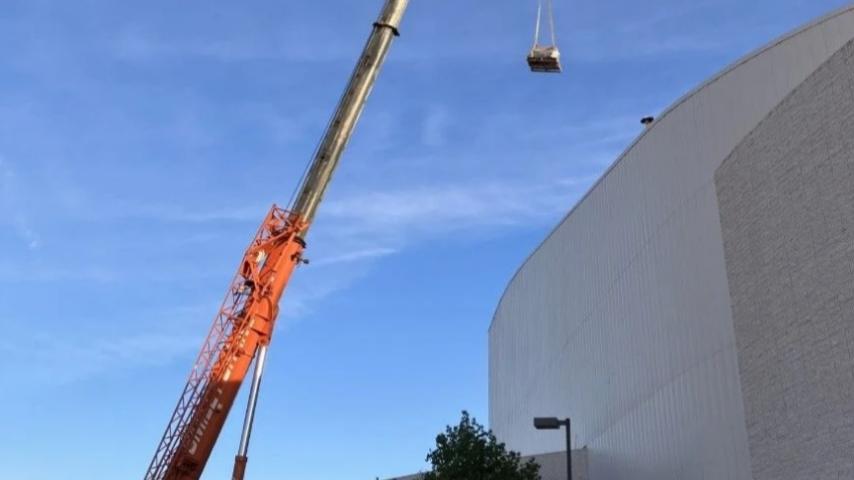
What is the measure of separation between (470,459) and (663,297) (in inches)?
304

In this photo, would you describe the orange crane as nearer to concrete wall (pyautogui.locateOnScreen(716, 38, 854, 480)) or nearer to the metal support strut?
the metal support strut

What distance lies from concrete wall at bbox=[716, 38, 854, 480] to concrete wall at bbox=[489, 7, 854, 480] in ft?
9.28

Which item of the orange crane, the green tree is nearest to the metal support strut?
the orange crane

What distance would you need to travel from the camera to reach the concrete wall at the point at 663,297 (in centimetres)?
2380

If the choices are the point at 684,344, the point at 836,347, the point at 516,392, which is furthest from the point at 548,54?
the point at 516,392

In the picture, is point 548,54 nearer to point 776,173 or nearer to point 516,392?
point 776,173

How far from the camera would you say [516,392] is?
48062 millimetres

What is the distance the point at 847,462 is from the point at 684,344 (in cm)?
1110

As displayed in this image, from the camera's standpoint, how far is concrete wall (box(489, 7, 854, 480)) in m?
23.8

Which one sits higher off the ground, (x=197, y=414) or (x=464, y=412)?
(x=464, y=412)

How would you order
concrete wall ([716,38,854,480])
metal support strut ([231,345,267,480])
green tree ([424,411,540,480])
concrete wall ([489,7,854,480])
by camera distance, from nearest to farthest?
concrete wall ([716,38,854,480])
metal support strut ([231,345,267,480])
concrete wall ([489,7,854,480])
green tree ([424,411,540,480])

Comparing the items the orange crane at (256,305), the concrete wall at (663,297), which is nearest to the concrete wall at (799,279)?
the concrete wall at (663,297)

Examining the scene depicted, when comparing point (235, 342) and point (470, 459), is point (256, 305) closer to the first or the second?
point (235, 342)

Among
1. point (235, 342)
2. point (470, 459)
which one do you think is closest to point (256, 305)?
point (235, 342)
